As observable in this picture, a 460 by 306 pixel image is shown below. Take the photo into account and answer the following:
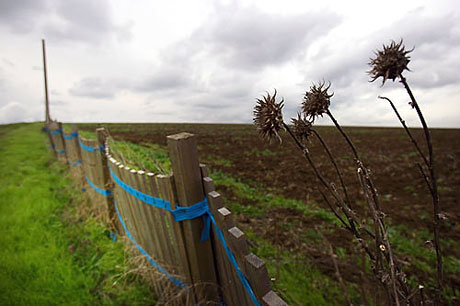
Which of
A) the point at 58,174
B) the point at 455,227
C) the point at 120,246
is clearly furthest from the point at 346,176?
the point at 58,174

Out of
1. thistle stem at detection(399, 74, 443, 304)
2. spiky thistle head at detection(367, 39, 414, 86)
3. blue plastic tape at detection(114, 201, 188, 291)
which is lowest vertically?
blue plastic tape at detection(114, 201, 188, 291)

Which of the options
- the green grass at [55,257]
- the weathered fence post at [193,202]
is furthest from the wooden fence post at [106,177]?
the weathered fence post at [193,202]

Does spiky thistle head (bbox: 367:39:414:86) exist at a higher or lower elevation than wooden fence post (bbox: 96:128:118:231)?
higher

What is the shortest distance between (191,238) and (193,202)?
1.07 ft

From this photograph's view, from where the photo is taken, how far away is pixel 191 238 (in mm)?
1952

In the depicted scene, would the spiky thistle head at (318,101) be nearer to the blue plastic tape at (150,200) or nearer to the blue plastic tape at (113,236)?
the blue plastic tape at (150,200)

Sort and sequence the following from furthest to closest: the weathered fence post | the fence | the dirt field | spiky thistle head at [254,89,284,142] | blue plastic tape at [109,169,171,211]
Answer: the dirt field
blue plastic tape at [109,169,171,211]
the weathered fence post
the fence
spiky thistle head at [254,89,284,142]

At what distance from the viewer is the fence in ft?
4.64

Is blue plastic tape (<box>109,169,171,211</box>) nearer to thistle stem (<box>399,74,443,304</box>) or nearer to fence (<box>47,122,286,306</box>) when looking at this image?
fence (<box>47,122,286,306</box>)

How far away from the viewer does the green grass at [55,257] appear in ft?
9.46

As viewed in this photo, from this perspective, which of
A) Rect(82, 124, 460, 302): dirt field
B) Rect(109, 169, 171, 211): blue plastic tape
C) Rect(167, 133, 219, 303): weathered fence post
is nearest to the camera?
Rect(167, 133, 219, 303): weathered fence post

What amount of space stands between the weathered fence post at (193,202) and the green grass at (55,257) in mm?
1122

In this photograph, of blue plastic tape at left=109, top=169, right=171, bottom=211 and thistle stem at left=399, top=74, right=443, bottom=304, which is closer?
thistle stem at left=399, top=74, right=443, bottom=304

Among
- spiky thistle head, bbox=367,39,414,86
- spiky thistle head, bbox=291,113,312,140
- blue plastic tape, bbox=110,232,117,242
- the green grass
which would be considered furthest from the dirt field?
blue plastic tape, bbox=110,232,117,242
